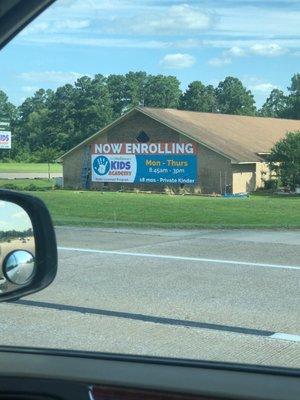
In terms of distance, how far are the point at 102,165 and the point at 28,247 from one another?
533 cm

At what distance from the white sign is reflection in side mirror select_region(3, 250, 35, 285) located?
49.8 inches

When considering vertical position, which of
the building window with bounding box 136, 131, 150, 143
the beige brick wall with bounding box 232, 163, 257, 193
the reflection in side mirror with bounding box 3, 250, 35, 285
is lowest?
the reflection in side mirror with bounding box 3, 250, 35, 285

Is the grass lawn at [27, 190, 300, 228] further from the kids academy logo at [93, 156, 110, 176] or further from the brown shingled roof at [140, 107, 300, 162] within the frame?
the kids academy logo at [93, 156, 110, 176]

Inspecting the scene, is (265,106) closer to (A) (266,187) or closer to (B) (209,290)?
(B) (209,290)

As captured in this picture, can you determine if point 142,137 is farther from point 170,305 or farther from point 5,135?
point 5,135

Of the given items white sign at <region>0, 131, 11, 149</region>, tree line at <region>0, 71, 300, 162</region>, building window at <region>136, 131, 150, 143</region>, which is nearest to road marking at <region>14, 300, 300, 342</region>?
building window at <region>136, 131, 150, 143</region>

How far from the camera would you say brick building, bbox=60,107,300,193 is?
5.02 metres

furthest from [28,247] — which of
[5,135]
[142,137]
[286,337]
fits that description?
[142,137]

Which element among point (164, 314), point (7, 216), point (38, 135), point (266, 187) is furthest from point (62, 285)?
point (266, 187)

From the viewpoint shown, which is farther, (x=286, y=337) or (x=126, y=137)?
(x=126, y=137)

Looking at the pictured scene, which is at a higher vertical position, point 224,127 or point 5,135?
point 224,127

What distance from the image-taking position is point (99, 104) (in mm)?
3688

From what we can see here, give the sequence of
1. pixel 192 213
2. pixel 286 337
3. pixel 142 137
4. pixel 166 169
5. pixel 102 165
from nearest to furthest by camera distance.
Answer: pixel 286 337
pixel 102 165
pixel 142 137
pixel 166 169
pixel 192 213

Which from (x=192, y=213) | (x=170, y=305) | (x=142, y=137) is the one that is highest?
(x=142, y=137)
